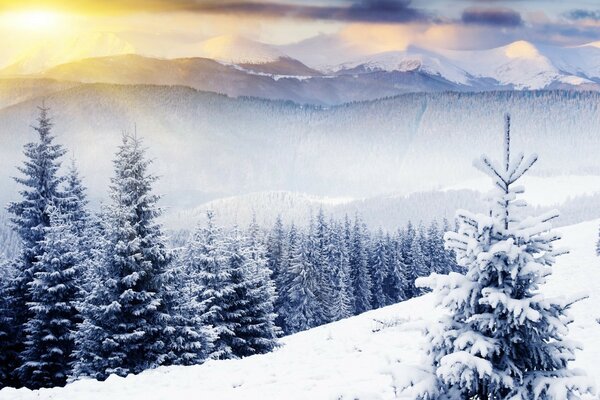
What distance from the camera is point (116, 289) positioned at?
19.3 m

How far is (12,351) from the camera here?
24.0m

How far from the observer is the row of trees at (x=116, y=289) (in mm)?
19109

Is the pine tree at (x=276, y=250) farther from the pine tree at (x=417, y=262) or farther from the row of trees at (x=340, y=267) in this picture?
the pine tree at (x=417, y=262)

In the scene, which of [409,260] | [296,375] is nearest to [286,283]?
[409,260]

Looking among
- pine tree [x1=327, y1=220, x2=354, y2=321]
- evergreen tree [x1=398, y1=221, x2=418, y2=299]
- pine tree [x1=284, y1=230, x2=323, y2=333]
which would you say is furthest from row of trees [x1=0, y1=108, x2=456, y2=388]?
evergreen tree [x1=398, y1=221, x2=418, y2=299]

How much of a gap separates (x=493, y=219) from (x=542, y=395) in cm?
172

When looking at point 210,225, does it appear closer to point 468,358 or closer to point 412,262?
point 468,358

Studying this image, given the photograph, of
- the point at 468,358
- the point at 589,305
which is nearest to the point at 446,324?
the point at 468,358

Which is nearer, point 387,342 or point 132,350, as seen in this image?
point 387,342

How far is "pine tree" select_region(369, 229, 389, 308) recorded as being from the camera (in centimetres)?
6869

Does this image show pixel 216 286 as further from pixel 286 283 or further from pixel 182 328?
pixel 286 283

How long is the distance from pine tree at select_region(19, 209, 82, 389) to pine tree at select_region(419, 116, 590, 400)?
19.2m

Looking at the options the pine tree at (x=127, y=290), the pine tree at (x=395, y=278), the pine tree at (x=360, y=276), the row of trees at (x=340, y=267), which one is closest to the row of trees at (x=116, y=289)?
the pine tree at (x=127, y=290)

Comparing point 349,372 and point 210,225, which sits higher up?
point 210,225
